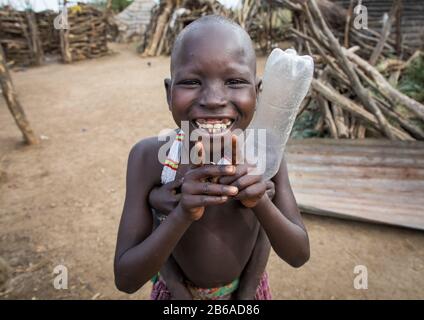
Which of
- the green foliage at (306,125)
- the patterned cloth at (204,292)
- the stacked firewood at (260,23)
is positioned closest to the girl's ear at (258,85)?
the patterned cloth at (204,292)

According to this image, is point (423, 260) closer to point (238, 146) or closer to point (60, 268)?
point (238, 146)

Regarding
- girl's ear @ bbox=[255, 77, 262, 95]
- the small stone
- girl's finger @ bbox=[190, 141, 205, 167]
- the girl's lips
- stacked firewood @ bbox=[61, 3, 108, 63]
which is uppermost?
girl's ear @ bbox=[255, 77, 262, 95]

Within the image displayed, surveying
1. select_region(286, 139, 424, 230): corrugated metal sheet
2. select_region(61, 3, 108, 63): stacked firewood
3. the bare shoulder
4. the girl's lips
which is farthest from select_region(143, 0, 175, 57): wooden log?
the girl's lips

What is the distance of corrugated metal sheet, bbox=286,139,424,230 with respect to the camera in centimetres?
279

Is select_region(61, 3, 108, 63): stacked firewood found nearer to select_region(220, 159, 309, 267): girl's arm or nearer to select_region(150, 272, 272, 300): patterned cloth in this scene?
select_region(150, 272, 272, 300): patterned cloth

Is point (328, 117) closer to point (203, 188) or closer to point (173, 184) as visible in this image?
point (173, 184)

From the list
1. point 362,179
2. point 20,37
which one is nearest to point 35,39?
point 20,37

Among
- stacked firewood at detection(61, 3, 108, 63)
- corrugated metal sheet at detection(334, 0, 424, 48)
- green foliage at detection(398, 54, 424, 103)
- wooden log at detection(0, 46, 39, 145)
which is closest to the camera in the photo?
wooden log at detection(0, 46, 39, 145)

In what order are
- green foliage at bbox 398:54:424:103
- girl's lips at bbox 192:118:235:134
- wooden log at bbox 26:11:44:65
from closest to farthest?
1. girl's lips at bbox 192:118:235:134
2. green foliage at bbox 398:54:424:103
3. wooden log at bbox 26:11:44:65

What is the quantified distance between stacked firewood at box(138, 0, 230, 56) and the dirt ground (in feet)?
23.1

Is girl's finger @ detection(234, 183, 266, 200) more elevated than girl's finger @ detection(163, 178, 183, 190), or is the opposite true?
girl's finger @ detection(234, 183, 266, 200)

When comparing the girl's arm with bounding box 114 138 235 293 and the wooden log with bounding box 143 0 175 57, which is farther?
the wooden log with bounding box 143 0 175 57

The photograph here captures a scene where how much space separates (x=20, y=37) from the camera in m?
11.5
